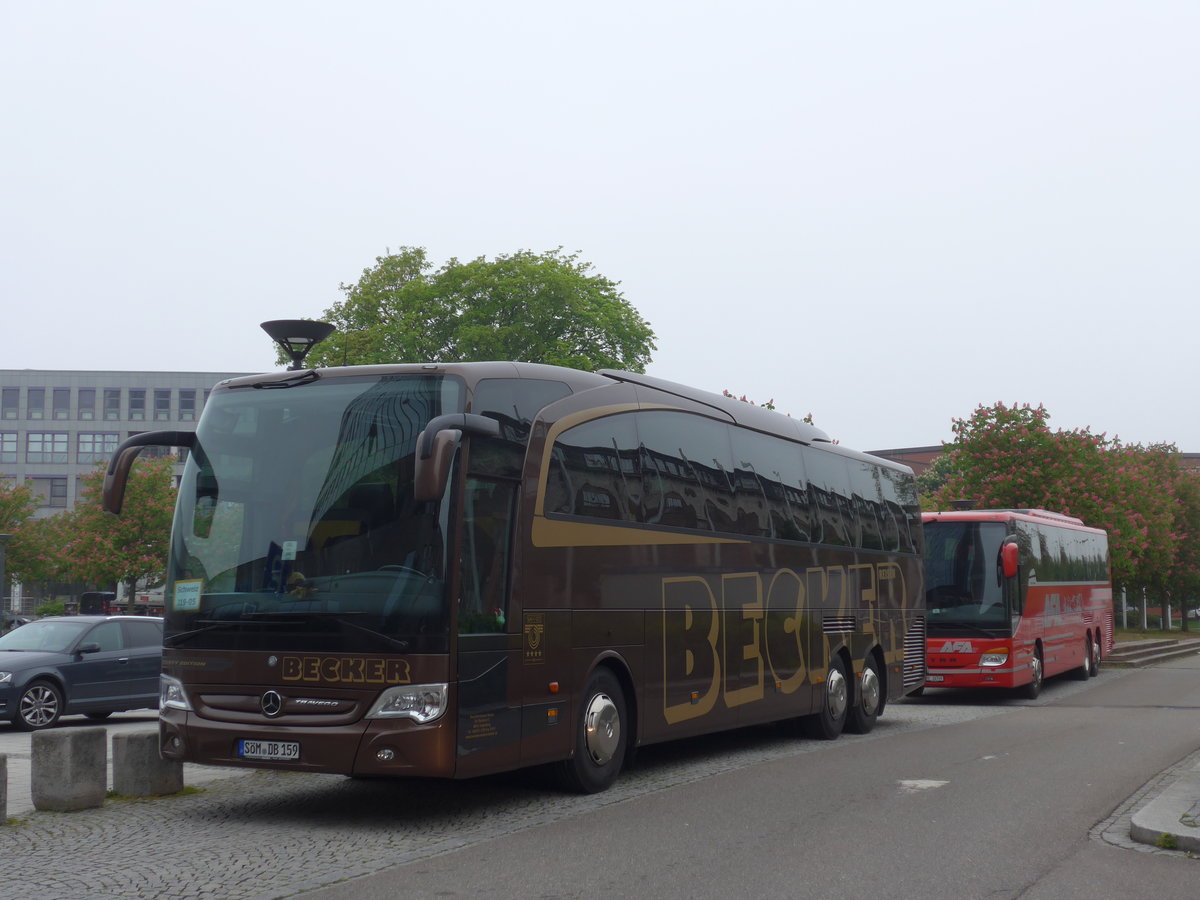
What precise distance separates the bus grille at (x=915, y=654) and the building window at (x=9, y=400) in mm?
89629

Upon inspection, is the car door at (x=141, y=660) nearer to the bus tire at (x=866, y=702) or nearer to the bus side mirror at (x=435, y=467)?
the bus tire at (x=866, y=702)

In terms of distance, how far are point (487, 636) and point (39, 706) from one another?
11578 millimetres

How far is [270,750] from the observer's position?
365 inches

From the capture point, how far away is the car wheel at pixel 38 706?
59.9ft

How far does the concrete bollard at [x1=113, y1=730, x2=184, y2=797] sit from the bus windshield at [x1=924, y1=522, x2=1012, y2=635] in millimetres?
14538

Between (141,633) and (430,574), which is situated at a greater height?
(430,574)

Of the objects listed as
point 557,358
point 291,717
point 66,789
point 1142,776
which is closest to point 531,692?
point 291,717

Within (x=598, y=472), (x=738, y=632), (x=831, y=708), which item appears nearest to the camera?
→ (x=598, y=472)

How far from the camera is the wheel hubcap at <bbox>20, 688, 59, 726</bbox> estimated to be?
721 inches

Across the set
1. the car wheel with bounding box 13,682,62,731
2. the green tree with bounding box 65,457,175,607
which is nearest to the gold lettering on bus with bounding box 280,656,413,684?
the car wheel with bounding box 13,682,62,731

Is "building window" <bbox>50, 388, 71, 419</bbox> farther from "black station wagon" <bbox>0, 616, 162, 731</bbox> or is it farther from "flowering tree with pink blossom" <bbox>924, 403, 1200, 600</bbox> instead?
"black station wagon" <bbox>0, 616, 162, 731</bbox>

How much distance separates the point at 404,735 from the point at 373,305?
4489 cm

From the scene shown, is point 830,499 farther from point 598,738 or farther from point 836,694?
point 598,738

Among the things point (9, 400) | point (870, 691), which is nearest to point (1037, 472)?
point (870, 691)
